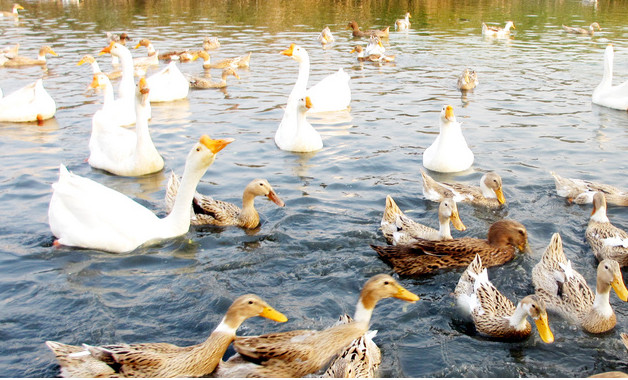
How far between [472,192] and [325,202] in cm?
200

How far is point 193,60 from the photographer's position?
19766mm

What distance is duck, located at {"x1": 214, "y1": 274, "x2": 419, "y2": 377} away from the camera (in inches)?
185

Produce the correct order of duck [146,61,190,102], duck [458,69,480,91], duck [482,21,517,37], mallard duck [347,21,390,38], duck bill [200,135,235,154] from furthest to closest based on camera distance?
mallard duck [347,21,390,38]
duck [482,21,517,37]
duck [458,69,480,91]
duck [146,61,190,102]
duck bill [200,135,235,154]

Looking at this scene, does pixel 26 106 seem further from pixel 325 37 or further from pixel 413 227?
pixel 325 37

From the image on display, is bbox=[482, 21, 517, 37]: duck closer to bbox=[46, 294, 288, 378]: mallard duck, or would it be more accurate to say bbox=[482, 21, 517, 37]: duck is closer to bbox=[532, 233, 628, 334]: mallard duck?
bbox=[532, 233, 628, 334]: mallard duck

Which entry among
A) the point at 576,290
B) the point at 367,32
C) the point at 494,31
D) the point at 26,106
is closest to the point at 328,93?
the point at 26,106

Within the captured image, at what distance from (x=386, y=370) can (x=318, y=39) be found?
20.1 metres

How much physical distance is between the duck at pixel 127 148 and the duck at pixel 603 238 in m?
6.27

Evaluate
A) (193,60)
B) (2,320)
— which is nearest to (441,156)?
(2,320)

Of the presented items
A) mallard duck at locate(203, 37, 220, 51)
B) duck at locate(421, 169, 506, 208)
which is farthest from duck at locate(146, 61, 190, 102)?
duck at locate(421, 169, 506, 208)

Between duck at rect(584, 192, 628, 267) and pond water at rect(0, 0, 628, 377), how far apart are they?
0.20 metres

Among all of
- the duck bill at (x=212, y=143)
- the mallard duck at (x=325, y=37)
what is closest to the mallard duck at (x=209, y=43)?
the mallard duck at (x=325, y=37)

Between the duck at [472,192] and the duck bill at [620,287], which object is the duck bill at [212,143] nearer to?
the duck at [472,192]

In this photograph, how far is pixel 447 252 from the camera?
652 cm
